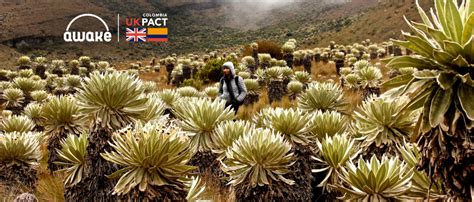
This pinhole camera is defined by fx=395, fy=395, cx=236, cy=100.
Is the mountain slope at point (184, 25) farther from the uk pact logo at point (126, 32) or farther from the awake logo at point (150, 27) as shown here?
the awake logo at point (150, 27)

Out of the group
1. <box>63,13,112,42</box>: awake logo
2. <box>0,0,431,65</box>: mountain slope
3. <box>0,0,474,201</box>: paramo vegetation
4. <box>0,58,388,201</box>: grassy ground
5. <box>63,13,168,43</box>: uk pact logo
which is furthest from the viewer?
<box>63,13,168,43</box>: uk pact logo

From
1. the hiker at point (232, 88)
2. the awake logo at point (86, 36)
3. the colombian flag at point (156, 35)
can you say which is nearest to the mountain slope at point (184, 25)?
the awake logo at point (86, 36)

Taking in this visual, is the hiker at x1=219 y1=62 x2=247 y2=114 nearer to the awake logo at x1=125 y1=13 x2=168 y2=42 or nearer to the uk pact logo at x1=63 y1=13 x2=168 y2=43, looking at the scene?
the uk pact logo at x1=63 y1=13 x2=168 y2=43

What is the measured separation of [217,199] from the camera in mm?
5516

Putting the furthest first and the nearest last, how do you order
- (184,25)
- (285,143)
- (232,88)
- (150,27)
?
1. (184,25)
2. (150,27)
3. (232,88)
4. (285,143)

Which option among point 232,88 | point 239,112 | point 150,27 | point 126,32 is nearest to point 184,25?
point 150,27

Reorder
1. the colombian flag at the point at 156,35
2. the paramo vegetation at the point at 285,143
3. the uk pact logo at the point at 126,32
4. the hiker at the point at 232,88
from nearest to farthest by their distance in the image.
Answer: the paramo vegetation at the point at 285,143
the hiker at the point at 232,88
the uk pact logo at the point at 126,32
the colombian flag at the point at 156,35

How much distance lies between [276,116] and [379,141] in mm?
1286

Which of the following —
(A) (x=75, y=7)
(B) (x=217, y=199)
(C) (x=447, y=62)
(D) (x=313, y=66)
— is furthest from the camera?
(A) (x=75, y=7)

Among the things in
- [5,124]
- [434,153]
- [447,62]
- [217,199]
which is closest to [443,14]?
[447,62]

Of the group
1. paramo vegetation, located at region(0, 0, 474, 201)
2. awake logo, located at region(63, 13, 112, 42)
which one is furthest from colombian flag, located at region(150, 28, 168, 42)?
paramo vegetation, located at region(0, 0, 474, 201)

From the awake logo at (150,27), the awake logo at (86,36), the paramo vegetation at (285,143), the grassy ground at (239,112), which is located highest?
the awake logo at (150,27)

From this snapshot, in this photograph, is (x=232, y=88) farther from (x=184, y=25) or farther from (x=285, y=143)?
(x=184, y=25)

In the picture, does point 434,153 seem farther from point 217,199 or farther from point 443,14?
point 217,199
